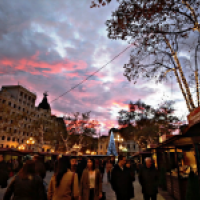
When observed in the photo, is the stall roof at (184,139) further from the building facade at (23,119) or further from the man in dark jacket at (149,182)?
the building facade at (23,119)

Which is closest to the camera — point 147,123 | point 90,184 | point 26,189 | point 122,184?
point 26,189

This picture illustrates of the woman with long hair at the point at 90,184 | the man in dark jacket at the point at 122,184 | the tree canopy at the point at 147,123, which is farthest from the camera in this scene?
the tree canopy at the point at 147,123

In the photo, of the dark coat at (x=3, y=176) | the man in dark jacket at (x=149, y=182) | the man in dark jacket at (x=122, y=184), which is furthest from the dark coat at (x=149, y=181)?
the dark coat at (x=3, y=176)

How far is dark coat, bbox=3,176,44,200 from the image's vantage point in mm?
2934

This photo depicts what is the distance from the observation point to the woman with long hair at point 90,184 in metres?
4.67

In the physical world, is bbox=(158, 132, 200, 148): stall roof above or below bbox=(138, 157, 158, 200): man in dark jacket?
above

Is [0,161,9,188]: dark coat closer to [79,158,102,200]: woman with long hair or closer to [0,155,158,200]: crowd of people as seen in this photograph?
[0,155,158,200]: crowd of people

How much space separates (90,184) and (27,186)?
228 cm

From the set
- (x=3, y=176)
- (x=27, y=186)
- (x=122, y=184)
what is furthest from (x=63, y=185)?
(x=3, y=176)

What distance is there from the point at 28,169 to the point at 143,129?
39.7 metres

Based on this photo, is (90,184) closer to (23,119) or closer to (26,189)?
(26,189)

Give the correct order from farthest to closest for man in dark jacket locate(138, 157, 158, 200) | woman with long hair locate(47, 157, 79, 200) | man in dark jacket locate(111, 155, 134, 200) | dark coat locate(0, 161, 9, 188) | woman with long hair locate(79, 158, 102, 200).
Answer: dark coat locate(0, 161, 9, 188) → man in dark jacket locate(138, 157, 158, 200) → man in dark jacket locate(111, 155, 134, 200) → woman with long hair locate(79, 158, 102, 200) → woman with long hair locate(47, 157, 79, 200)

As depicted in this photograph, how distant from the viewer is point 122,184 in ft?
16.5

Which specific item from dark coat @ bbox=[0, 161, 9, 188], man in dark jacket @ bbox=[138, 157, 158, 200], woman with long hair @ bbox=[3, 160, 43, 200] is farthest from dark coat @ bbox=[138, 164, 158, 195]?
dark coat @ bbox=[0, 161, 9, 188]
